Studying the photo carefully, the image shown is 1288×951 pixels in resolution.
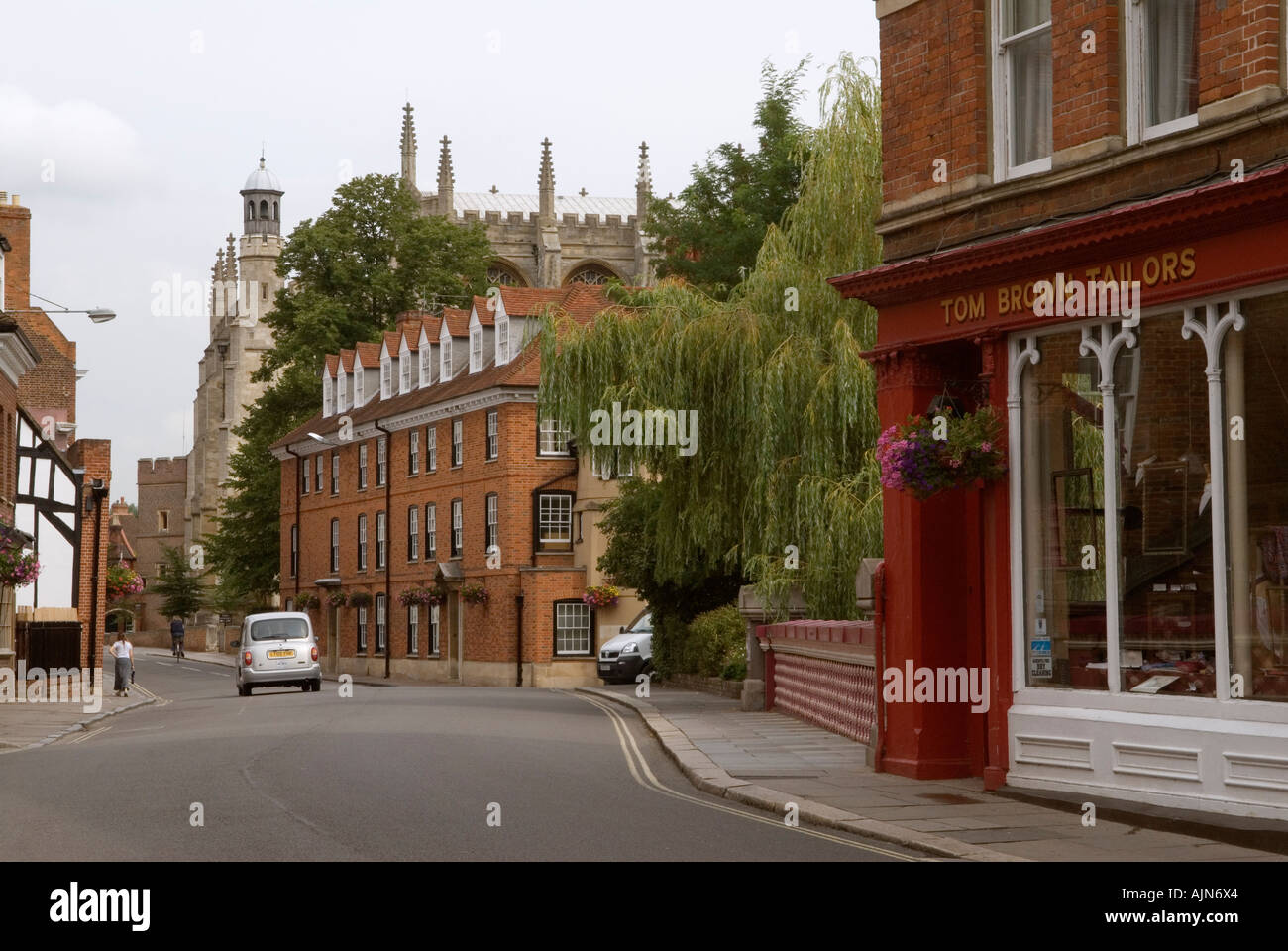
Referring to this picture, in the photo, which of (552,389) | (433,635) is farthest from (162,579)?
(552,389)

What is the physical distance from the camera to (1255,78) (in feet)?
38.3

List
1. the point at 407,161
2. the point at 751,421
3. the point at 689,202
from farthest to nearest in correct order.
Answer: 1. the point at 407,161
2. the point at 689,202
3. the point at 751,421

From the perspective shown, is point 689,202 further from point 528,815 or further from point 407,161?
point 407,161

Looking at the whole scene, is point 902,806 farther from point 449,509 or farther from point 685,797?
point 449,509

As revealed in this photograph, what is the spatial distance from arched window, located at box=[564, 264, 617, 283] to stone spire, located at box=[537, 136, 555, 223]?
154 inches

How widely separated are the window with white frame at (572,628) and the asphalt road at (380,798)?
24.0m

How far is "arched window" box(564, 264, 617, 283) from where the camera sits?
9569 cm

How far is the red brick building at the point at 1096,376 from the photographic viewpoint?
1159 cm

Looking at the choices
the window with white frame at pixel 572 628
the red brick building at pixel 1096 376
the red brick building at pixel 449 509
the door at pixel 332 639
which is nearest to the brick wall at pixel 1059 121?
the red brick building at pixel 1096 376

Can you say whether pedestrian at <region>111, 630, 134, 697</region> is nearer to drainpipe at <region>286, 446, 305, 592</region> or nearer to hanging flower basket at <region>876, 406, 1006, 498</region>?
drainpipe at <region>286, 446, 305, 592</region>

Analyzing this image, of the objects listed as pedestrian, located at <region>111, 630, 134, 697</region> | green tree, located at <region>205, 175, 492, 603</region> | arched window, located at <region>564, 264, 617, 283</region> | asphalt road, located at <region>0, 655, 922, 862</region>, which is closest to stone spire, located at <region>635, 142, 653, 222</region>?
arched window, located at <region>564, 264, 617, 283</region>

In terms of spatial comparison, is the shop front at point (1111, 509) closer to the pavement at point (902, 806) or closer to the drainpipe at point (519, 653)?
the pavement at point (902, 806)

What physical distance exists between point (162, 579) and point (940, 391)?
8514 cm

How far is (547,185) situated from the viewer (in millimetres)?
94375
